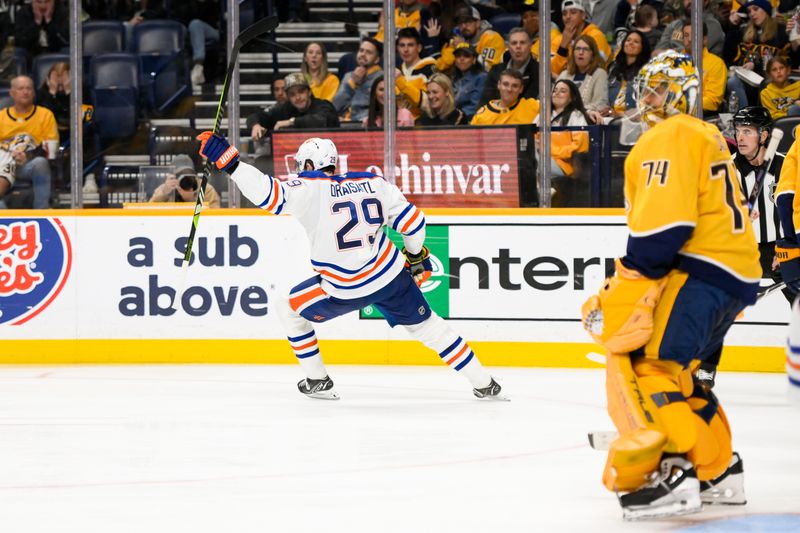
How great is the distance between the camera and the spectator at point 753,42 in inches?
266

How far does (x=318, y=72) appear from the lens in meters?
7.36

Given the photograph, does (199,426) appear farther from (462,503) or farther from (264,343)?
(264,343)

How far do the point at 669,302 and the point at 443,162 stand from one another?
161 inches

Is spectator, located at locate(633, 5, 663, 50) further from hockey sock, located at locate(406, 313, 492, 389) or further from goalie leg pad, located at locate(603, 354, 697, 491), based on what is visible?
goalie leg pad, located at locate(603, 354, 697, 491)

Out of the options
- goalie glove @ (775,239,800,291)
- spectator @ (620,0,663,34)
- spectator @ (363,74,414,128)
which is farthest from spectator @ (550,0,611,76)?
goalie glove @ (775,239,800,291)

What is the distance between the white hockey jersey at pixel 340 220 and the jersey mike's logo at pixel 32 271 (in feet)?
7.19

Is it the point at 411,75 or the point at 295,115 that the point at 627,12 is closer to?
the point at 411,75

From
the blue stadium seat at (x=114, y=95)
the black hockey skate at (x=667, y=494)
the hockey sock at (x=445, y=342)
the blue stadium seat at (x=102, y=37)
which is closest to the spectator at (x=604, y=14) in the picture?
the hockey sock at (x=445, y=342)

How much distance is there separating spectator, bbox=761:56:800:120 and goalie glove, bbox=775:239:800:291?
1.47 meters

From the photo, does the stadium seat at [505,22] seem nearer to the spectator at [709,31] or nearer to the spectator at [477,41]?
the spectator at [477,41]

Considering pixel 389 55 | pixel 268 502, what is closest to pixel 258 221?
pixel 389 55

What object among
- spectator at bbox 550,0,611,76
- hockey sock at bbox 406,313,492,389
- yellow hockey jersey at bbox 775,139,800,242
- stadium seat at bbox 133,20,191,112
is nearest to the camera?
yellow hockey jersey at bbox 775,139,800,242

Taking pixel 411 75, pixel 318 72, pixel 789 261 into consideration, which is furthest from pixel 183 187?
pixel 789 261

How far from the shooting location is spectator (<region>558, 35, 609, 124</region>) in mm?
6910
